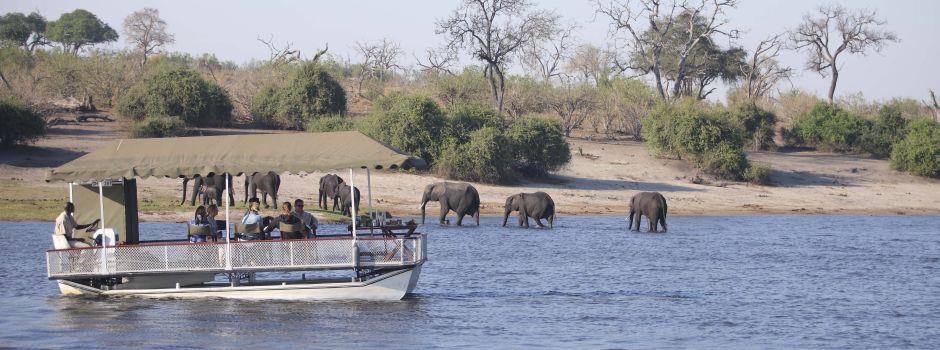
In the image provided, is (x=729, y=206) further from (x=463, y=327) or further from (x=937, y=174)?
(x=463, y=327)

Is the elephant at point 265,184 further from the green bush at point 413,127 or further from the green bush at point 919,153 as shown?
the green bush at point 919,153

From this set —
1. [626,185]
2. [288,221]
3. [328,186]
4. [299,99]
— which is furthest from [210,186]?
[299,99]

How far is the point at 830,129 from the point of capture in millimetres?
57250

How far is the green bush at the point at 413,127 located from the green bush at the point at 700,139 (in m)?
9.77

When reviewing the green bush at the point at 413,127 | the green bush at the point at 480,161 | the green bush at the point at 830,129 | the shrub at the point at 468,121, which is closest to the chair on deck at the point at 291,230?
the green bush at the point at 480,161

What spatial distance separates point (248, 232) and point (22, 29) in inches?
2717

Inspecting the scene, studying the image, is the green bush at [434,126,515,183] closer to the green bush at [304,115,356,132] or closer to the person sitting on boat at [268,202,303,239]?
the green bush at [304,115,356,132]

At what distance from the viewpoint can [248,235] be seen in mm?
19703

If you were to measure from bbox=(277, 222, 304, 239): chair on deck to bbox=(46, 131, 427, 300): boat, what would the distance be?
40cm

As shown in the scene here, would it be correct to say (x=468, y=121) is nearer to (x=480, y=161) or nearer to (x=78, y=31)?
(x=480, y=161)

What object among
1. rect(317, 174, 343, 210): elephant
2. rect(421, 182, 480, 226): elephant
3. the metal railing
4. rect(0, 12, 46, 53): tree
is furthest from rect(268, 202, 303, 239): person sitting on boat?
rect(0, 12, 46, 53): tree

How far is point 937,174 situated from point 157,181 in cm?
3261

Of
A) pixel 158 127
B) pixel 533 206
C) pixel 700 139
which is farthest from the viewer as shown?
pixel 700 139

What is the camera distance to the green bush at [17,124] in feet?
131
